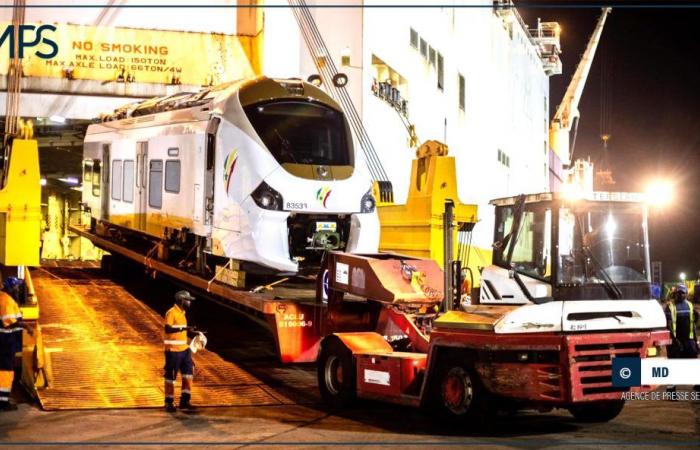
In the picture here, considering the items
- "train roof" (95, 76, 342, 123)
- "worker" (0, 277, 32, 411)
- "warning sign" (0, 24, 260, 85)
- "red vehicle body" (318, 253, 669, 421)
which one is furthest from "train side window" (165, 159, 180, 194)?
"warning sign" (0, 24, 260, 85)

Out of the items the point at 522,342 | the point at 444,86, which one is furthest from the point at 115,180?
the point at 444,86

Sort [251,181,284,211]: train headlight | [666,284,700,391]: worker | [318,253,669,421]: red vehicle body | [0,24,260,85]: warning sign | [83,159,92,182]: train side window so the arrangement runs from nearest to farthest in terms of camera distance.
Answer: [318,253,669,421]: red vehicle body, [666,284,700,391]: worker, [251,181,284,211]: train headlight, [83,159,92,182]: train side window, [0,24,260,85]: warning sign

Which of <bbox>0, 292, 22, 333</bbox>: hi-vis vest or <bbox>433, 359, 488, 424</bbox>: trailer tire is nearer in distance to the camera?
<bbox>433, 359, 488, 424</bbox>: trailer tire

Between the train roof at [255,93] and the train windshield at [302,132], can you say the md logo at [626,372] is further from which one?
the train roof at [255,93]

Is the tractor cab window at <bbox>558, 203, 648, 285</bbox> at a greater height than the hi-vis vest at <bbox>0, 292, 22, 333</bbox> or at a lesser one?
greater

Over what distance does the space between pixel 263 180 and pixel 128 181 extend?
562cm

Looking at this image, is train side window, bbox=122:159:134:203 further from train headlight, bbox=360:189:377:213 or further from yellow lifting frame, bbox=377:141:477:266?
train headlight, bbox=360:189:377:213

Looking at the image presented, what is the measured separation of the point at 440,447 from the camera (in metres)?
8.36

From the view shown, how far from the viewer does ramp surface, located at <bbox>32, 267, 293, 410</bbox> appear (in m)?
10.8

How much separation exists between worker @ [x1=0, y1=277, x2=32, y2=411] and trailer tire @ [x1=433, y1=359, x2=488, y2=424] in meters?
4.86

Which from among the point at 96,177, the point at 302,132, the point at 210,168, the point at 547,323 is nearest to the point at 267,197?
the point at 210,168

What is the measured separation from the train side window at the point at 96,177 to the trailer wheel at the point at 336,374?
34.7 feet

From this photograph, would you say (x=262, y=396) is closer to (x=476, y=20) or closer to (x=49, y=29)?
(x=49, y=29)

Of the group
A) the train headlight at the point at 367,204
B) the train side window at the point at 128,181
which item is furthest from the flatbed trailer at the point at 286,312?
the train side window at the point at 128,181
